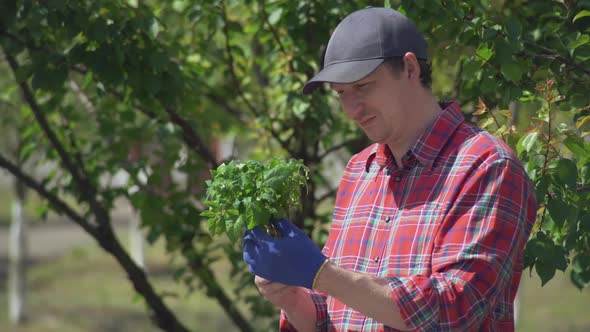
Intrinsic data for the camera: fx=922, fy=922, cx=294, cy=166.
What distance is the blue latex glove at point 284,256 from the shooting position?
81.0 inches

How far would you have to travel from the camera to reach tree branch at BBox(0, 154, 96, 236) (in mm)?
4199

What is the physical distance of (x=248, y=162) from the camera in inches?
89.4

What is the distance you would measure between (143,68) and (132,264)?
36.9 inches

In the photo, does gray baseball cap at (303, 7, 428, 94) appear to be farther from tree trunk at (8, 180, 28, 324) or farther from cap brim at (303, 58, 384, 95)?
tree trunk at (8, 180, 28, 324)

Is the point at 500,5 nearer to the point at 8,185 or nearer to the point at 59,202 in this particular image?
the point at 59,202

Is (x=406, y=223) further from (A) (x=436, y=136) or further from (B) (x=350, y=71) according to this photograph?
(B) (x=350, y=71)

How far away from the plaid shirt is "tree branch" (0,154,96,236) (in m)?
2.13

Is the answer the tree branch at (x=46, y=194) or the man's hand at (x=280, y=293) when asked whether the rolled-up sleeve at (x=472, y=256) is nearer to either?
the man's hand at (x=280, y=293)

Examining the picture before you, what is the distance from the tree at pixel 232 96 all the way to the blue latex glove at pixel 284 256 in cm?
98

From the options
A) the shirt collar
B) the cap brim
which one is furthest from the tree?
the cap brim

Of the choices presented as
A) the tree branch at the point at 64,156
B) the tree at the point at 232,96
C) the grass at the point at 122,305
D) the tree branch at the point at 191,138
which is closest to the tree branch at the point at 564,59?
the tree at the point at 232,96

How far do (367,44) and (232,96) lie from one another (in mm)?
3388

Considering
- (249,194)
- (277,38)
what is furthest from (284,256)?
(277,38)

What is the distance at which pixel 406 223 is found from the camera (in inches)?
85.1
